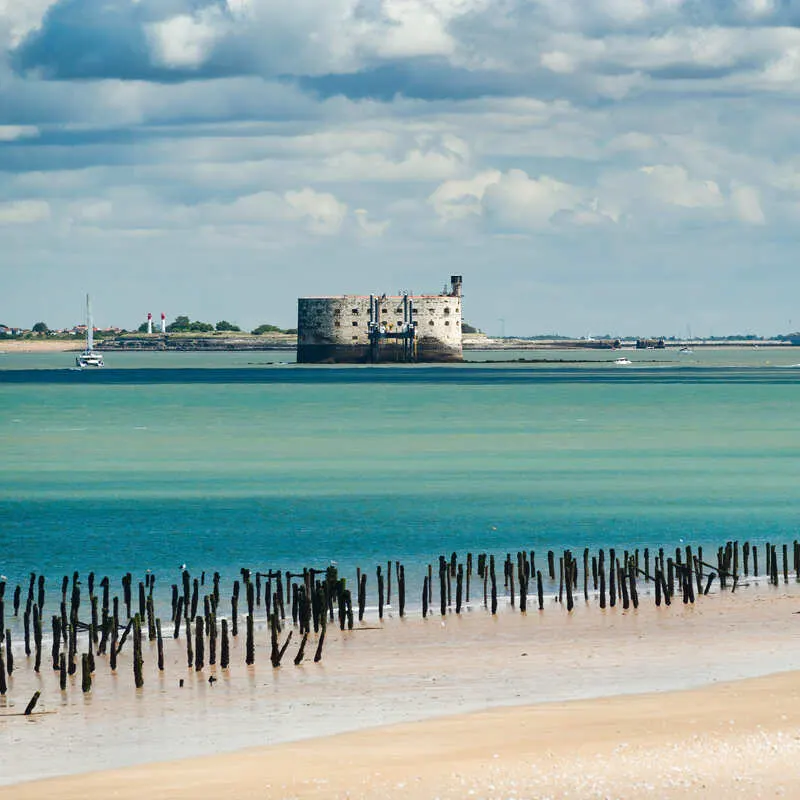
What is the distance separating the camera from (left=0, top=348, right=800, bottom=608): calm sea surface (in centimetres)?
3584

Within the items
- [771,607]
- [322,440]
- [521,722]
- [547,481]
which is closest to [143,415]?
[322,440]

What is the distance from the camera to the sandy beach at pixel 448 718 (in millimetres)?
14250

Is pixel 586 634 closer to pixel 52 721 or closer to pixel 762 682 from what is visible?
pixel 762 682

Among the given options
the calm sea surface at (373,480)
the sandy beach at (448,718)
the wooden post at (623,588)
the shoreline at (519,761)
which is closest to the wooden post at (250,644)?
the sandy beach at (448,718)

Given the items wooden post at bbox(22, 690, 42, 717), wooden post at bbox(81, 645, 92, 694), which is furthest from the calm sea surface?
wooden post at bbox(22, 690, 42, 717)

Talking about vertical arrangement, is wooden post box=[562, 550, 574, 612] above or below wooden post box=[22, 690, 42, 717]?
above

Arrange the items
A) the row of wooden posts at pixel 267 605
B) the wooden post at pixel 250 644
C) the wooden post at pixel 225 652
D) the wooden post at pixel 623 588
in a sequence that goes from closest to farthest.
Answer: the wooden post at pixel 225 652, the row of wooden posts at pixel 267 605, the wooden post at pixel 250 644, the wooden post at pixel 623 588

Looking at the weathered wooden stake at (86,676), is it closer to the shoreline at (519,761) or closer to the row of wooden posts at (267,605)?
the row of wooden posts at (267,605)

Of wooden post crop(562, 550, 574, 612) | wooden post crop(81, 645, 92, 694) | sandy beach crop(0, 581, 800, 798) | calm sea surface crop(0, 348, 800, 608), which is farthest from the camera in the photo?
calm sea surface crop(0, 348, 800, 608)

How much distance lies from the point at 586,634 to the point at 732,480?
31430 millimetres

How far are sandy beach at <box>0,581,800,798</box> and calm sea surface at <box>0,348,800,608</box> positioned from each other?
8.15 meters

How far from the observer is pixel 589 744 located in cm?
1532

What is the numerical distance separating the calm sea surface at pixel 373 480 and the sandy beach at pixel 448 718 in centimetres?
815

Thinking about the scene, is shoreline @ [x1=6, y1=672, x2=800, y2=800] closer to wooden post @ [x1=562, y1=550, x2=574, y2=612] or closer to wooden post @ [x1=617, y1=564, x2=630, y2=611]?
wooden post @ [x1=562, y1=550, x2=574, y2=612]
